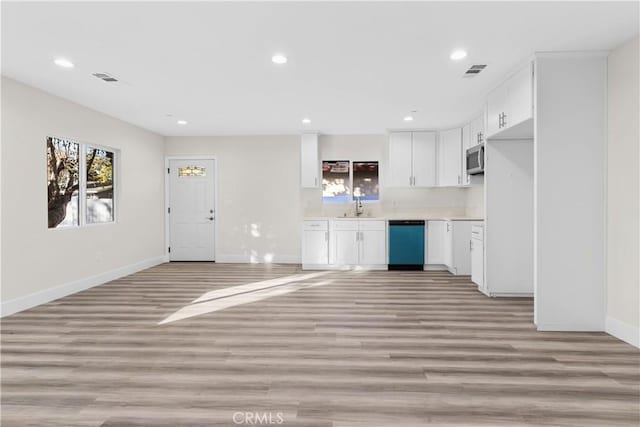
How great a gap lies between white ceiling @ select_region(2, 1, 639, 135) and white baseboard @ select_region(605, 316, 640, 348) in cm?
242

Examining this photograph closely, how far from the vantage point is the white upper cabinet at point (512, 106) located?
357 cm

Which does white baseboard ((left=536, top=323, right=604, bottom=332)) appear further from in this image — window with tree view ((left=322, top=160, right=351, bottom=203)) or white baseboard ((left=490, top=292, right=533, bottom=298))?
window with tree view ((left=322, top=160, right=351, bottom=203))

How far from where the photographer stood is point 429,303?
4.38m

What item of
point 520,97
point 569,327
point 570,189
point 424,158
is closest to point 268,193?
point 424,158

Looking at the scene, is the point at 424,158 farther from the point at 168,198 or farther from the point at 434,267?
the point at 168,198

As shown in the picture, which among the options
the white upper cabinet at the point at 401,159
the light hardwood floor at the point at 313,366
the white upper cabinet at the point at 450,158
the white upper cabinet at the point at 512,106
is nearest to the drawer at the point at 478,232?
the light hardwood floor at the point at 313,366

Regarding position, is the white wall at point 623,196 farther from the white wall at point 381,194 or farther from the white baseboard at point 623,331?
the white wall at point 381,194

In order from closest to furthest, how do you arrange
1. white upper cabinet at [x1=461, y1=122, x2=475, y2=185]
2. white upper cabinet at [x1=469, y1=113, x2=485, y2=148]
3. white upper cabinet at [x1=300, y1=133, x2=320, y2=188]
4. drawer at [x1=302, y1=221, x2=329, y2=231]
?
white upper cabinet at [x1=469, y1=113, x2=485, y2=148]
white upper cabinet at [x1=461, y1=122, x2=475, y2=185]
drawer at [x1=302, y1=221, x2=329, y2=231]
white upper cabinet at [x1=300, y1=133, x2=320, y2=188]

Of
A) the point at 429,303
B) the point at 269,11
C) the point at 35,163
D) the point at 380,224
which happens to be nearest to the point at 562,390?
the point at 429,303

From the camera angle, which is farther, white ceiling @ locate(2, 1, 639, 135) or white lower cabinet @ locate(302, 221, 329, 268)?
white lower cabinet @ locate(302, 221, 329, 268)

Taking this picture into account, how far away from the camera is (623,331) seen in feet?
10.4

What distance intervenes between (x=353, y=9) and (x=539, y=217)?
8.17 ft

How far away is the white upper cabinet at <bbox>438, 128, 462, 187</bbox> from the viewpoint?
658 cm

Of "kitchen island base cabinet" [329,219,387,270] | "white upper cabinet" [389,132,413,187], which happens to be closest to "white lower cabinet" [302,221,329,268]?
"kitchen island base cabinet" [329,219,387,270]
